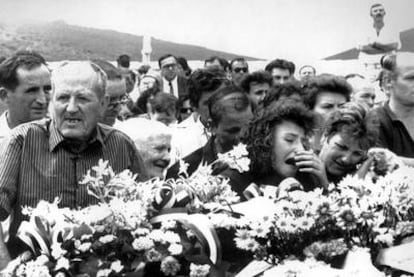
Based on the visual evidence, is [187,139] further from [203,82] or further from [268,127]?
[268,127]

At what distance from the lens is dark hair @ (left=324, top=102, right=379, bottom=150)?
3.01 meters

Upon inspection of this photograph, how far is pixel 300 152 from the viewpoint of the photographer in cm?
280

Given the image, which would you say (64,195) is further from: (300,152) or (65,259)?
(300,152)

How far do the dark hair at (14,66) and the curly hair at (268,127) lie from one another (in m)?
1.17

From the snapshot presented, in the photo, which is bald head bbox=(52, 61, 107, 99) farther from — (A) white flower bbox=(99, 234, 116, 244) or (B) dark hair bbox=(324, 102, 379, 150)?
(B) dark hair bbox=(324, 102, 379, 150)

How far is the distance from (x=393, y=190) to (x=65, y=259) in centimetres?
97

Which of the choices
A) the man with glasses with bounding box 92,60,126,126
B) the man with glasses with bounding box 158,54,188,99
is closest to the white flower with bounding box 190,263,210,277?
the man with glasses with bounding box 92,60,126,126

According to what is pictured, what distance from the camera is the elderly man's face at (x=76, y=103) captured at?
8.54 ft

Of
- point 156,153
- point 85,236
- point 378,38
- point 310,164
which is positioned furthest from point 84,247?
point 378,38

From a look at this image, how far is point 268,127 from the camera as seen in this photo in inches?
113

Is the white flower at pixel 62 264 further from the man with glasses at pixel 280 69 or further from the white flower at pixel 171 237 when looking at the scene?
the man with glasses at pixel 280 69

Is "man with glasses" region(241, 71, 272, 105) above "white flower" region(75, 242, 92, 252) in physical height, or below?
above

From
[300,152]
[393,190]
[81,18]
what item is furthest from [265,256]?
[81,18]

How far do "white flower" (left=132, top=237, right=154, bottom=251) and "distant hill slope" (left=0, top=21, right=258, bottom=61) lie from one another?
2624 millimetres
